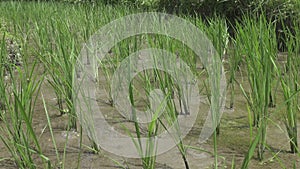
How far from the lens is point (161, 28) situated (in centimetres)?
238

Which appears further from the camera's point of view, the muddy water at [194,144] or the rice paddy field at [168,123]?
the muddy water at [194,144]

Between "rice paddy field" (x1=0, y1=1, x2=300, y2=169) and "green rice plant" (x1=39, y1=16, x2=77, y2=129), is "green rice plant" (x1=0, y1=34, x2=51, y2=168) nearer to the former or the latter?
"rice paddy field" (x1=0, y1=1, x2=300, y2=169)

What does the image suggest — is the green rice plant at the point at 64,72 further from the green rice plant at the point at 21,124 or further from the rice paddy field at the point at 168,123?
the green rice plant at the point at 21,124

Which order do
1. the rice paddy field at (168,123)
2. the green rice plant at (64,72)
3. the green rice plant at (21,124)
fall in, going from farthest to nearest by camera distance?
1. the green rice plant at (64,72)
2. the rice paddy field at (168,123)
3. the green rice plant at (21,124)

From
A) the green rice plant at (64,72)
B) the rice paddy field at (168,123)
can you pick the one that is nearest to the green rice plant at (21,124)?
the rice paddy field at (168,123)

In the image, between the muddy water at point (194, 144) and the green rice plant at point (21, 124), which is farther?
the muddy water at point (194, 144)

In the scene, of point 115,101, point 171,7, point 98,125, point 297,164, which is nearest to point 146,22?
point 115,101

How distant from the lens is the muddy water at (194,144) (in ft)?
4.97

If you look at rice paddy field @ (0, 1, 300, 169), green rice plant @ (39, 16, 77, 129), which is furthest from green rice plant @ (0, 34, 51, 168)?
green rice plant @ (39, 16, 77, 129)

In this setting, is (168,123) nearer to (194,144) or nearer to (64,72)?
(194,144)

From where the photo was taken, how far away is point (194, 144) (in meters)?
1.69

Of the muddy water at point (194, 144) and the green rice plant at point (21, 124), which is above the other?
the green rice plant at point (21, 124)

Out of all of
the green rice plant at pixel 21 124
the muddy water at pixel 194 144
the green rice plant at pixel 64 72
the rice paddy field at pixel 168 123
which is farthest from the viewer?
the green rice plant at pixel 64 72

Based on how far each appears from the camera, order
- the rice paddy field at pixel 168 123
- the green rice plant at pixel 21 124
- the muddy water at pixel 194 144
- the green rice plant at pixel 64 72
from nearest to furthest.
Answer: the green rice plant at pixel 21 124, the rice paddy field at pixel 168 123, the muddy water at pixel 194 144, the green rice plant at pixel 64 72
